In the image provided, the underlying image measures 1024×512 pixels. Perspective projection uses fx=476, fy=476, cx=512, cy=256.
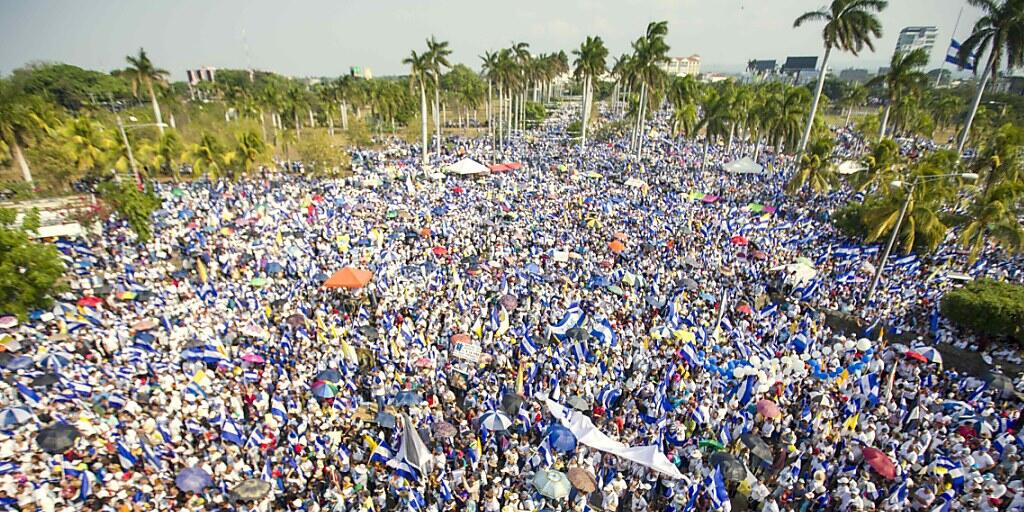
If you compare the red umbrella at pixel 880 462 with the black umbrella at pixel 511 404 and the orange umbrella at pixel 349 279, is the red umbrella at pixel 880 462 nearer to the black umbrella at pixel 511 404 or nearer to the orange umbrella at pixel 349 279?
the black umbrella at pixel 511 404

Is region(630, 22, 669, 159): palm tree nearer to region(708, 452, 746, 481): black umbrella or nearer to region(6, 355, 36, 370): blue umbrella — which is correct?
region(708, 452, 746, 481): black umbrella

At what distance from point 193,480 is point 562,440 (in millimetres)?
7742

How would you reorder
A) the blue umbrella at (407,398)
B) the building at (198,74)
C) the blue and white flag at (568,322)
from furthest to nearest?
1. the building at (198,74)
2. the blue and white flag at (568,322)
3. the blue umbrella at (407,398)

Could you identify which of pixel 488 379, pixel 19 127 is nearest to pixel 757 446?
pixel 488 379

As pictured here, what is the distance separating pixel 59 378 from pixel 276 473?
6704mm

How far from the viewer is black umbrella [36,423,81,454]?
10.1m

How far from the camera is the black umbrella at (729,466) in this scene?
1035cm

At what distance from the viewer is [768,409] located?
1229cm

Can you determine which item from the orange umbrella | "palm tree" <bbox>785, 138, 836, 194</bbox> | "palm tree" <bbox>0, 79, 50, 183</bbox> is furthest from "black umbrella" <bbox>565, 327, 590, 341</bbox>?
"palm tree" <bbox>0, 79, 50, 183</bbox>

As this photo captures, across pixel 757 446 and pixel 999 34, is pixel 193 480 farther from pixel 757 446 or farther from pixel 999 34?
pixel 999 34

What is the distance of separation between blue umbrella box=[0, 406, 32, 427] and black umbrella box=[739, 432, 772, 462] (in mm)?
16600

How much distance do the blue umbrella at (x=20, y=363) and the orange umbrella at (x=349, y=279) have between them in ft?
26.5

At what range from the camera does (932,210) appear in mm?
21531

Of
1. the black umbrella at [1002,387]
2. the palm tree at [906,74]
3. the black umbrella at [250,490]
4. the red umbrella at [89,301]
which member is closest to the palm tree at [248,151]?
the red umbrella at [89,301]
